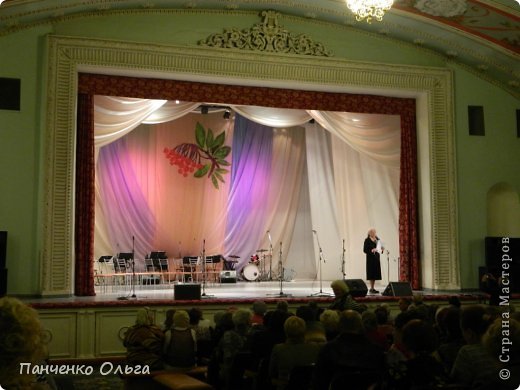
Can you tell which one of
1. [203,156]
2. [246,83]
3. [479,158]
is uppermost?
[246,83]

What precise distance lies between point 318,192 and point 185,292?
710 cm

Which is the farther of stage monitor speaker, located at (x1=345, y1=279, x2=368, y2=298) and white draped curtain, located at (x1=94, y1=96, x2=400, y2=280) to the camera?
white draped curtain, located at (x1=94, y1=96, x2=400, y2=280)

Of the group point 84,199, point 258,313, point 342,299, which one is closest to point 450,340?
point 342,299

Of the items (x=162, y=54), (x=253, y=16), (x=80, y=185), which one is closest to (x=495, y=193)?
(x=253, y=16)

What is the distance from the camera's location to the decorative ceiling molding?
1046 centimetres

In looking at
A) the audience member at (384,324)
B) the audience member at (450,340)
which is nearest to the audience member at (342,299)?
the audience member at (384,324)

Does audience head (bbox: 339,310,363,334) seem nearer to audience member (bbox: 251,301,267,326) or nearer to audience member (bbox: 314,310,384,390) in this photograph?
audience member (bbox: 314,310,384,390)

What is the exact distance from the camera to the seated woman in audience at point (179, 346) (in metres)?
5.44

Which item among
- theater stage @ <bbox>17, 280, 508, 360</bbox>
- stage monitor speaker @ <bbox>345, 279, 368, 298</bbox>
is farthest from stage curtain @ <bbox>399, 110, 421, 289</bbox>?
theater stage @ <bbox>17, 280, 508, 360</bbox>

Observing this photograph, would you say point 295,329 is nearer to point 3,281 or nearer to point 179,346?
point 179,346

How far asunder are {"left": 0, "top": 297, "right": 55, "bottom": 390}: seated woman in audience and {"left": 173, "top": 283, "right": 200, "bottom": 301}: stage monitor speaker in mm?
7359

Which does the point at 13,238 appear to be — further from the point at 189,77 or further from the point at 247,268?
the point at 247,268

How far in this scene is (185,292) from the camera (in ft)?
30.6

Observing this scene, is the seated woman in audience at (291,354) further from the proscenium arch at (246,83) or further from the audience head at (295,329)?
the proscenium arch at (246,83)
